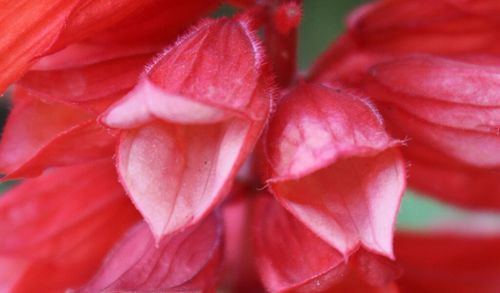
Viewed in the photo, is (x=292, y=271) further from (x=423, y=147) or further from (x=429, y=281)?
(x=429, y=281)

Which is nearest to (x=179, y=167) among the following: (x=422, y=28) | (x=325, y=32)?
(x=422, y=28)

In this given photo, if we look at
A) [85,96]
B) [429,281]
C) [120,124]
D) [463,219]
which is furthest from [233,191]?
[463,219]

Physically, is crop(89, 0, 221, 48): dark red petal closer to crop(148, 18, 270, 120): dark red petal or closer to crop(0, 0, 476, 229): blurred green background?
crop(148, 18, 270, 120): dark red petal

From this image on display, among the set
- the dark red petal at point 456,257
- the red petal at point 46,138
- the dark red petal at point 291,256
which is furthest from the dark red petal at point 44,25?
the dark red petal at point 456,257

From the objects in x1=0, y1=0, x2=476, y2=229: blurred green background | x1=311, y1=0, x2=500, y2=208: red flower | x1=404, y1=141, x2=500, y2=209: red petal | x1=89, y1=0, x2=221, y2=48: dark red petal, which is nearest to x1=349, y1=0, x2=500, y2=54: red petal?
x1=311, y1=0, x2=500, y2=208: red flower

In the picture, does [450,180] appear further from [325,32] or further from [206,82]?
[325,32]

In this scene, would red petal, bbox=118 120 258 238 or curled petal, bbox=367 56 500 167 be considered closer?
red petal, bbox=118 120 258 238
